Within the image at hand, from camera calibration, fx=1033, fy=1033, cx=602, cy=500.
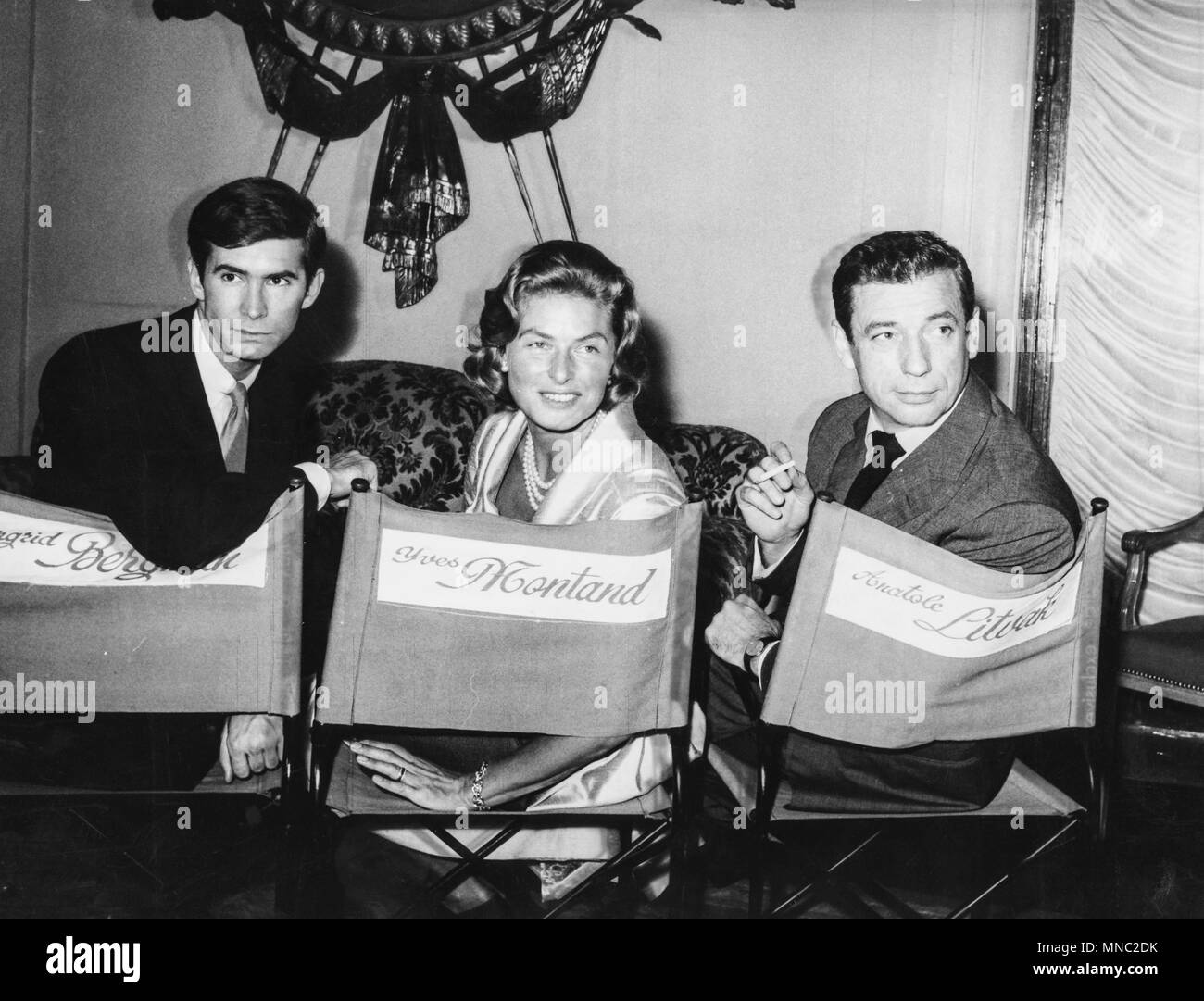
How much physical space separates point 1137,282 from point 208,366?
3.14m

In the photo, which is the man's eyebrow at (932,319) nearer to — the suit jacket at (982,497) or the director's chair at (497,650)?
the suit jacket at (982,497)

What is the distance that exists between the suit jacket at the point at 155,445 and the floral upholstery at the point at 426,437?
0.90 metres

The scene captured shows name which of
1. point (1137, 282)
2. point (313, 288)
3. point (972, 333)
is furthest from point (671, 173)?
point (972, 333)

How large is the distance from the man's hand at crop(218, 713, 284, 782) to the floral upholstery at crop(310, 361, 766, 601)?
1709 millimetres

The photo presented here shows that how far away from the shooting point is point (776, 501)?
1852 mm

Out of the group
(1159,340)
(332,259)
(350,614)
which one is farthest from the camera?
(332,259)

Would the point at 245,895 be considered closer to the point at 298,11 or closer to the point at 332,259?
the point at 332,259

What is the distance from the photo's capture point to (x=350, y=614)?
5.14 ft

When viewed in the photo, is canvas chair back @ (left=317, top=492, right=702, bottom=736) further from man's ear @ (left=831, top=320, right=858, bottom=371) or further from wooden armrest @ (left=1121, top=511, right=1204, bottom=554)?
wooden armrest @ (left=1121, top=511, right=1204, bottom=554)

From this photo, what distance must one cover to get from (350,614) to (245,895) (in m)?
0.98

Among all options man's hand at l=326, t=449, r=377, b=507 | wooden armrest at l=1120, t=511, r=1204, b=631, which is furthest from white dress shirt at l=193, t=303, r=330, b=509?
wooden armrest at l=1120, t=511, r=1204, b=631

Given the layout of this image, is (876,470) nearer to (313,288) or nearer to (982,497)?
(982,497)
